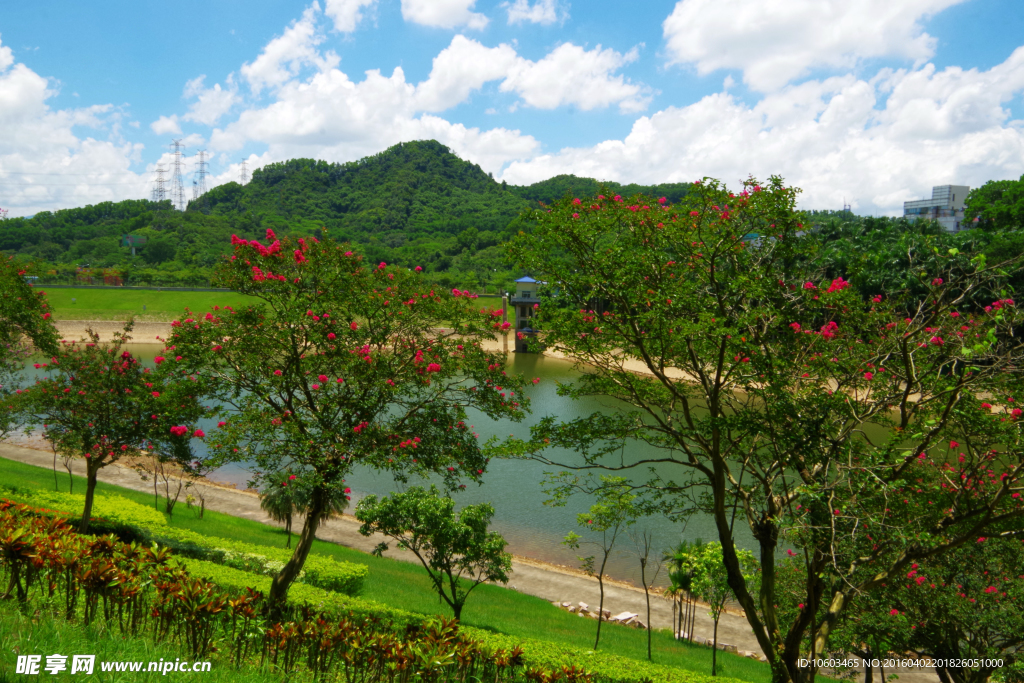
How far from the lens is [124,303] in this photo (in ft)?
227

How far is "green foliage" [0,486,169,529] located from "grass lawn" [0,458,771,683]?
1450 millimetres

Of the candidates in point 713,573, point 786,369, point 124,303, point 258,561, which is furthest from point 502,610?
point 124,303

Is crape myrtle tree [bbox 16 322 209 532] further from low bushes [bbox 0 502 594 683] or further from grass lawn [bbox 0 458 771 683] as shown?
low bushes [bbox 0 502 594 683]

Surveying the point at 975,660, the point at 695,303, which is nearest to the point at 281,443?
the point at 695,303

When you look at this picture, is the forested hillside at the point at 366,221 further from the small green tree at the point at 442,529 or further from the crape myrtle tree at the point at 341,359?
the crape myrtle tree at the point at 341,359

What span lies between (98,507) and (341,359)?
984 centimetres

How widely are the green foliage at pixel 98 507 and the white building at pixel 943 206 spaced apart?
4585 inches

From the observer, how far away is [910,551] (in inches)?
242

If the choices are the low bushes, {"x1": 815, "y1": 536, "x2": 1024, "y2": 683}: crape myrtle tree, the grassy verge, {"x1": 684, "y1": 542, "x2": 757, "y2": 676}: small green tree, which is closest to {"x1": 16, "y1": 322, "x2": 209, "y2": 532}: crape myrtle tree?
the low bushes

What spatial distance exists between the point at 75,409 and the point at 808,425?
1276cm

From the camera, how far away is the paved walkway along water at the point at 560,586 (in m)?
14.3

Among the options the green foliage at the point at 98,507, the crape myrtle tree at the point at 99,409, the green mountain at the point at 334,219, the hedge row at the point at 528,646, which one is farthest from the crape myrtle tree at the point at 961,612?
the green mountain at the point at 334,219

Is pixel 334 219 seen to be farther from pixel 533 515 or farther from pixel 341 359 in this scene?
pixel 341 359

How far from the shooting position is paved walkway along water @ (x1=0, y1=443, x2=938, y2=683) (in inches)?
562
